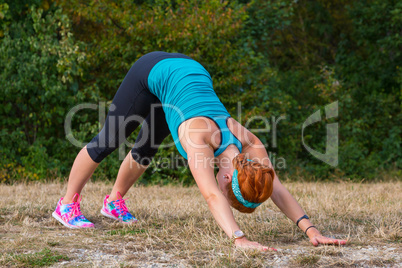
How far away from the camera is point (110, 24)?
8.27 meters

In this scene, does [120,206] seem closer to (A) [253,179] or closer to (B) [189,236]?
(B) [189,236]

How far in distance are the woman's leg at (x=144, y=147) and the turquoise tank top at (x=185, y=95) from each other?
0.39 meters

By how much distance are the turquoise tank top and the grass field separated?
27.3 inches

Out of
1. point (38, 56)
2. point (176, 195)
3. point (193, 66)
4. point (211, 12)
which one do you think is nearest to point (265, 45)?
point (211, 12)

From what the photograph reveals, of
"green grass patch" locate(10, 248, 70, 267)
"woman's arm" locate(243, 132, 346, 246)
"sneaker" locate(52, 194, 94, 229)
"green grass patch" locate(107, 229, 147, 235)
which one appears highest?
"woman's arm" locate(243, 132, 346, 246)

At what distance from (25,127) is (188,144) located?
5.94m

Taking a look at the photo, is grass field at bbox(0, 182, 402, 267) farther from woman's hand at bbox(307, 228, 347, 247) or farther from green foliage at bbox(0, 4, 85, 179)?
green foliage at bbox(0, 4, 85, 179)

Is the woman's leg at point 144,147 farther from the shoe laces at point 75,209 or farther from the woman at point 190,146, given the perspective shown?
the shoe laces at point 75,209

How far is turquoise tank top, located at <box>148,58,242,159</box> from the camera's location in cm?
324

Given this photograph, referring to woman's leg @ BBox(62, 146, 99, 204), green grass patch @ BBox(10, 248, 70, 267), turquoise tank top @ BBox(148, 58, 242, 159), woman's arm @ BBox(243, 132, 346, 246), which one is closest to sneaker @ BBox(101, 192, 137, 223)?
woman's leg @ BBox(62, 146, 99, 204)

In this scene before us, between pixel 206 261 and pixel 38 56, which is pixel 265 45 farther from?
pixel 206 261

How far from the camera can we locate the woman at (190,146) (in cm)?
294

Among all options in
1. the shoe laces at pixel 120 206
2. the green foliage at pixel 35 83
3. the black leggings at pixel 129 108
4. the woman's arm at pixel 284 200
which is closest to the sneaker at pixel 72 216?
the shoe laces at pixel 120 206

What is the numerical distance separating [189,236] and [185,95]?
3.38ft
